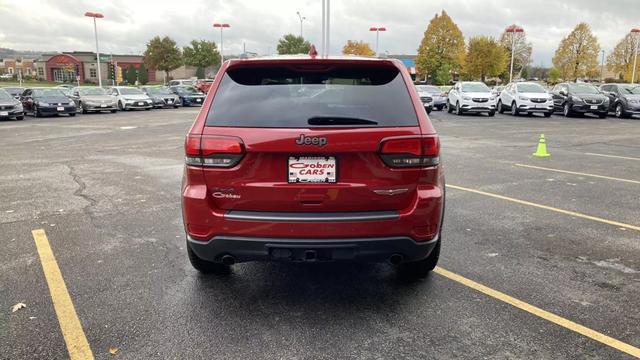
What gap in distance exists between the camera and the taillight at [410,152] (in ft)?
10.8

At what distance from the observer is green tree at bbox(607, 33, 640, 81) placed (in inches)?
2810

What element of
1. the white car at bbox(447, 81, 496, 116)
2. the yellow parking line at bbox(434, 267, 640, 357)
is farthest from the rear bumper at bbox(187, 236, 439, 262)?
the white car at bbox(447, 81, 496, 116)

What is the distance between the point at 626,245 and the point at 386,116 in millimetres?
3316

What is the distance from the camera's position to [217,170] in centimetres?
334

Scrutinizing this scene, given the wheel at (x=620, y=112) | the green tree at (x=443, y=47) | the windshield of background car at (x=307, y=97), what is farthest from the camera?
Answer: the green tree at (x=443, y=47)

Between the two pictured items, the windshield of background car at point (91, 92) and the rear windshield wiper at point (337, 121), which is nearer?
the rear windshield wiper at point (337, 121)

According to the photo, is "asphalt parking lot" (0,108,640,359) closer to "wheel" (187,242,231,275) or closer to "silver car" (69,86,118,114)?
"wheel" (187,242,231,275)

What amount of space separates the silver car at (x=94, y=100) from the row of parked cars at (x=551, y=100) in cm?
1740

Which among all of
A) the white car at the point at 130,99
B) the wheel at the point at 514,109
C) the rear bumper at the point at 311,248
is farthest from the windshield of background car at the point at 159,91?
the rear bumper at the point at 311,248

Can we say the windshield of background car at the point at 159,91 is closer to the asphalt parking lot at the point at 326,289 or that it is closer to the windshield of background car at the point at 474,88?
the windshield of background car at the point at 474,88

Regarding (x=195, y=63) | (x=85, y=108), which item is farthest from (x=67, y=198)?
(x=195, y=63)

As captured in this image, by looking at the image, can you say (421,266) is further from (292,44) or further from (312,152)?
(292,44)

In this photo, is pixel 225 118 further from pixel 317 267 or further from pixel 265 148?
pixel 317 267

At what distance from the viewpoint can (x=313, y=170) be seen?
328cm
